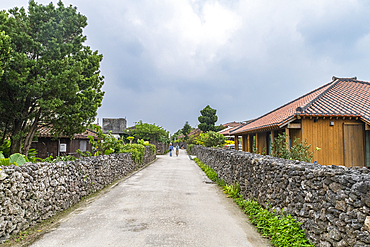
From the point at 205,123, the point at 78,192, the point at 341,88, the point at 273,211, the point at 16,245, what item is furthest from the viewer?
the point at 205,123

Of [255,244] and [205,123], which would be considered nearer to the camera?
[255,244]

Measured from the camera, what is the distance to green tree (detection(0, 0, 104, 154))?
10219 mm

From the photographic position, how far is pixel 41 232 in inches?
203

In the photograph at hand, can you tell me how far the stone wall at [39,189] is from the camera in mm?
4652

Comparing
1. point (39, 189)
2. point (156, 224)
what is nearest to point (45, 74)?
point (39, 189)

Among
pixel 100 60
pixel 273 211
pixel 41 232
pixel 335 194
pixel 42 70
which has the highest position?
pixel 100 60

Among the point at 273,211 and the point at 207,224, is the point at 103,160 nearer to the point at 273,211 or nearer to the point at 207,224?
the point at 207,224

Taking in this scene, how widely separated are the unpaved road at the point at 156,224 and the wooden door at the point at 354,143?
660 centimetres

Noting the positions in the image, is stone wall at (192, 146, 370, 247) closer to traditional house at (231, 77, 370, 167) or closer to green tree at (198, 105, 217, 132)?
traditional house at (231, 77, 370, 167)

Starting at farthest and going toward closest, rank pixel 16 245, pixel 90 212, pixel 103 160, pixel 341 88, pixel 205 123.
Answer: pixel 205 123 → pixel 341 88 → pixel 103 160 → pixel 90 212 → pixel 16 245

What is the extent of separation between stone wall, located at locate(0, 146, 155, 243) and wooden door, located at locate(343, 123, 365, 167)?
10.8 m

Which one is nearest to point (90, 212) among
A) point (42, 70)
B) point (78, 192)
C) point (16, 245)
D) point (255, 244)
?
point (78, 192)

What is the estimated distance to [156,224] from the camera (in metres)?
5.58

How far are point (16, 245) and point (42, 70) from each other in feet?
26.4
